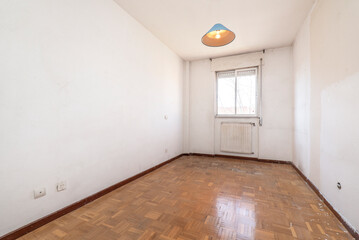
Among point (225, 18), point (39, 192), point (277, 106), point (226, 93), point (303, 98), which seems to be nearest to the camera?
point (39, 192)

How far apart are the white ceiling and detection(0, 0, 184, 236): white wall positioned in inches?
14.3

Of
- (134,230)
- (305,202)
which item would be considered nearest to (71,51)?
(134,230)

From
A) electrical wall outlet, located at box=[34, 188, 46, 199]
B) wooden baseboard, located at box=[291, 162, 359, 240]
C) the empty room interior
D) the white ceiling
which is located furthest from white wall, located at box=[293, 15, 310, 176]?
electrical wall outlet, located at box=[34, 188, 46, 199]

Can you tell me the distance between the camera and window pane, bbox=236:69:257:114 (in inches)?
169

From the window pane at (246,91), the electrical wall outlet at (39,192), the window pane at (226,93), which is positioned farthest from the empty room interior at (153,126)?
the window pane at (226,93)

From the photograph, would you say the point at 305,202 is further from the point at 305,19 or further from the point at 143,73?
the point at 143,73

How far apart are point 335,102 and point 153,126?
9.06 feet

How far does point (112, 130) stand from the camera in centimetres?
240

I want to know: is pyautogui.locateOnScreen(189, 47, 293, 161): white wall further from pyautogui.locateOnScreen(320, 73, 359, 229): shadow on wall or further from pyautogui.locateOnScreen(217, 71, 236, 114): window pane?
pyautogui.locateOnScreen(320, 73, 359, 229): shadow on wall

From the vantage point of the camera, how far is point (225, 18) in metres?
2.81

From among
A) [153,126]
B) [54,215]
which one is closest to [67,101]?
[54,215]

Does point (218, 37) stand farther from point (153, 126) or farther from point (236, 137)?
point (236, 137)

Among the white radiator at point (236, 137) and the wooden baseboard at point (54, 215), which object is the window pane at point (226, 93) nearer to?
the white radiator at point (236, 137)

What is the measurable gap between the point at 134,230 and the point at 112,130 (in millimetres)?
1350
